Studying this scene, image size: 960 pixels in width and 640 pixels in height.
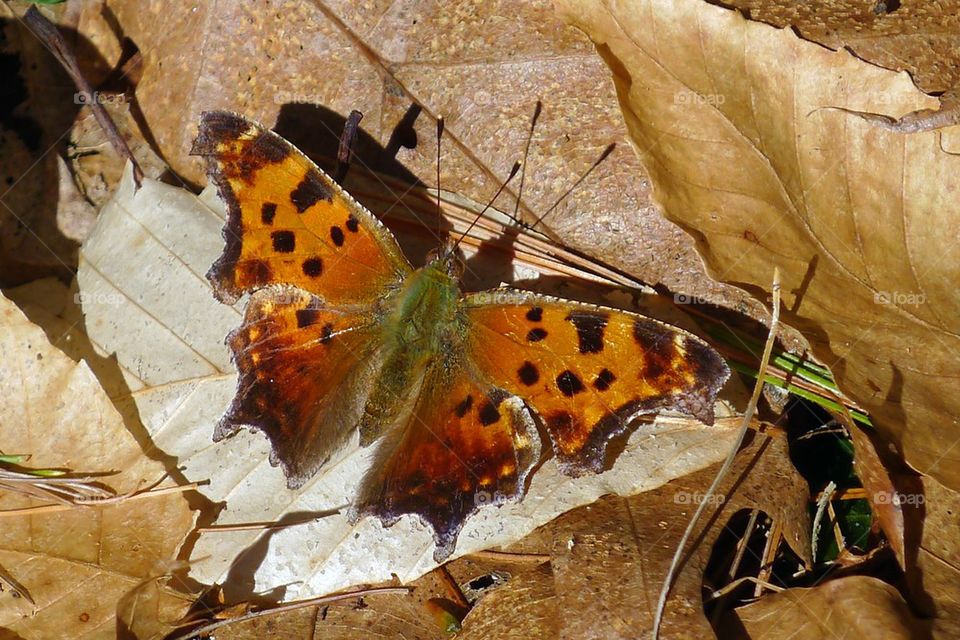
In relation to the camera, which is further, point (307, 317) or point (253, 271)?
point (307, 317)

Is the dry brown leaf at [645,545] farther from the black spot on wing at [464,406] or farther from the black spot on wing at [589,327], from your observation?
the black spot on wing at [589,327]

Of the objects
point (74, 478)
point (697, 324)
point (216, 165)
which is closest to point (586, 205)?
point (697, 324)

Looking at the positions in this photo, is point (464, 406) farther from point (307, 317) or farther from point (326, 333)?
point (307, 317)

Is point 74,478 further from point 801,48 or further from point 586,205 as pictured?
point 801,48

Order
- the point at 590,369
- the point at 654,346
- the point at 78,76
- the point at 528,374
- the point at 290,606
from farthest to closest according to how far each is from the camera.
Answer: the point at 78,76
the point at 290,606
the point at 528,374
the point at 590,369
the point at 654,346

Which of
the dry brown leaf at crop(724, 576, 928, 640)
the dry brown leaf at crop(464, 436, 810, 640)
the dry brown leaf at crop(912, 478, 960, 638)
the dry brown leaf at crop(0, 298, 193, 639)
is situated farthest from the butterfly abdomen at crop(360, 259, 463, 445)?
the dry brown leaf at crop(912, 478, 960, 638)

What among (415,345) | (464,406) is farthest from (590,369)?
(415,345)
